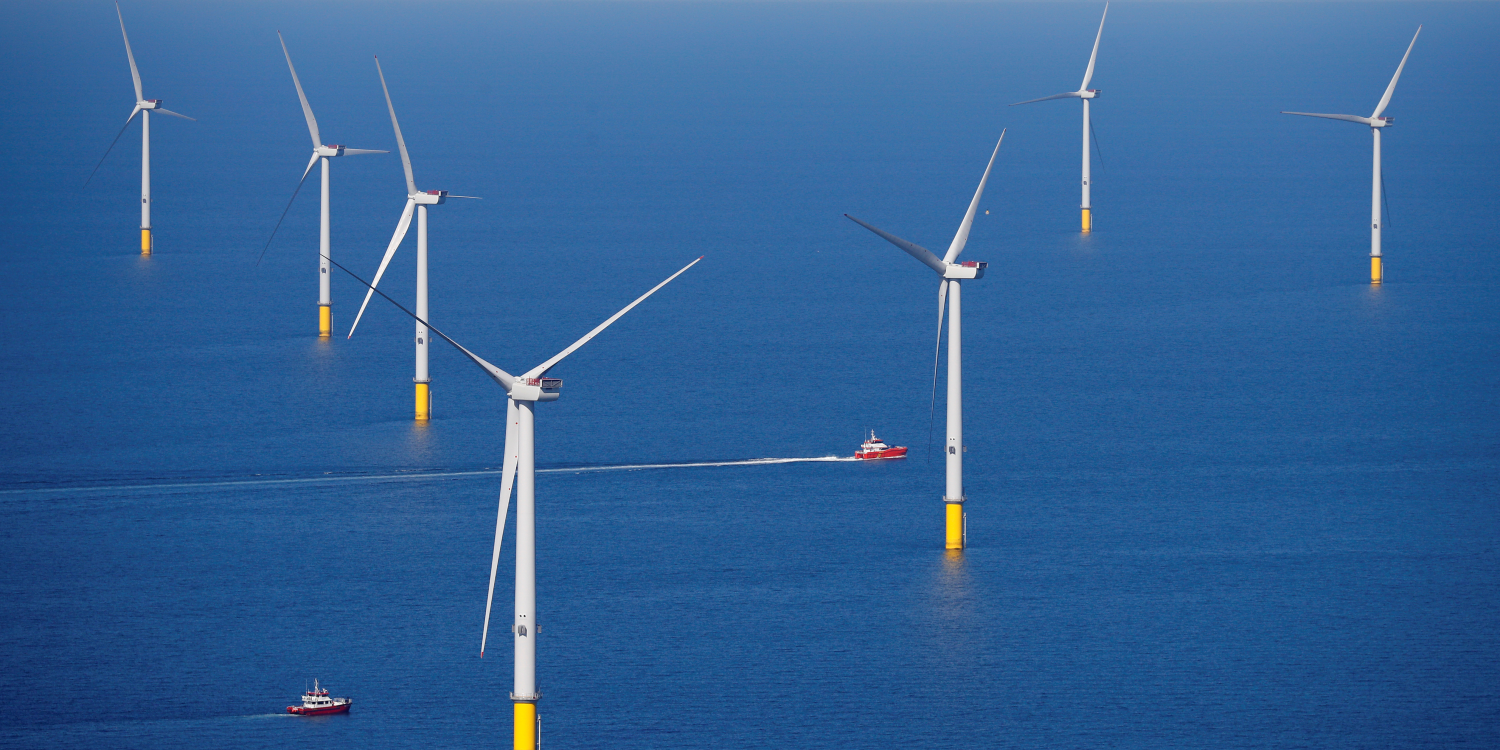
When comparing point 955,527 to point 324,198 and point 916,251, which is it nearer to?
point 916,251

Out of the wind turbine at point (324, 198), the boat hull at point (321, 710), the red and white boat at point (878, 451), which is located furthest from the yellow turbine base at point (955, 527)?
the wind turbine at point (324, 198)

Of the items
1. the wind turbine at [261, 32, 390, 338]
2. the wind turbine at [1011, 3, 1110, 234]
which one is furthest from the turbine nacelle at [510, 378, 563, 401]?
the wind turbine at [1011, 3, 1110, 234]

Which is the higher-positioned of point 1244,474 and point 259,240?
point 259,240

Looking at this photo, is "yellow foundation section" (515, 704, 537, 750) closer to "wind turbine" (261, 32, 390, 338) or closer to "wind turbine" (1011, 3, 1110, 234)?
"wind turbine" (261, 32, 390, 338)

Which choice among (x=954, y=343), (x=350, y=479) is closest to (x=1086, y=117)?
(x=350, y=479)

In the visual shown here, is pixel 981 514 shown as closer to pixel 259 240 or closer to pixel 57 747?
pixel 57 747

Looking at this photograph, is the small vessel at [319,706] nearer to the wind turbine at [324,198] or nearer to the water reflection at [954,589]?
the water reflection at [954,589]

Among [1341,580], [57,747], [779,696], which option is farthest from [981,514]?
[57,747]
